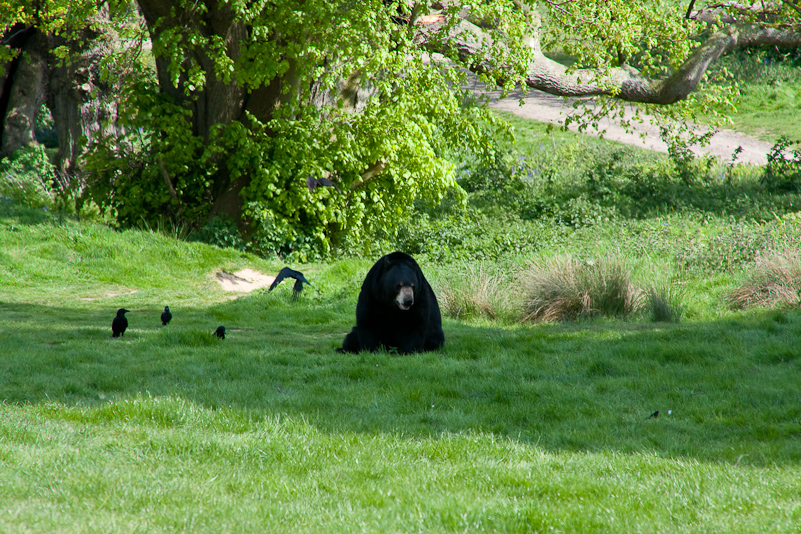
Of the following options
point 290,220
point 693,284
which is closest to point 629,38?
point 693,284

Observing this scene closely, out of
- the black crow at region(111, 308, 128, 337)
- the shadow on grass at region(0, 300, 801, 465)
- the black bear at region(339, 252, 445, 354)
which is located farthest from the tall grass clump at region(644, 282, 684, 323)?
the black crow at region(111, 308, 128, 337)

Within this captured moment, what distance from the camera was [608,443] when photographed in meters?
4.83

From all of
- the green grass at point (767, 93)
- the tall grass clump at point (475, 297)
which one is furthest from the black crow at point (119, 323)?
the green grass at point (767, 93)

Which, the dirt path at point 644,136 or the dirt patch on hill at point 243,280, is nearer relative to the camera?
the dirt patch on hill at point 243,280

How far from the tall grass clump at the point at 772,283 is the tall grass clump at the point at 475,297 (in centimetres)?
339

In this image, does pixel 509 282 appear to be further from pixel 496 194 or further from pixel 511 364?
pixel 496 194

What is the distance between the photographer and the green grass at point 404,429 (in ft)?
11.6

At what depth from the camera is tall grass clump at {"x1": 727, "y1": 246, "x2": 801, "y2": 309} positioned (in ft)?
33.6

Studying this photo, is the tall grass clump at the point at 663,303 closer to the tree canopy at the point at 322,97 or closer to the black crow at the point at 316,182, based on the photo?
the tree canopy at the point at 322,97

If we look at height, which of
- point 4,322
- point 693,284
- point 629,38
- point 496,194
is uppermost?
point 629,38

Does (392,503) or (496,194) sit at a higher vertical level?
(496,194)

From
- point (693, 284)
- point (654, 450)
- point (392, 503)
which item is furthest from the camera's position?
point (693, 284)

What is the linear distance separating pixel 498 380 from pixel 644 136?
60.8ft

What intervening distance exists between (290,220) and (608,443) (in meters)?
11.8
